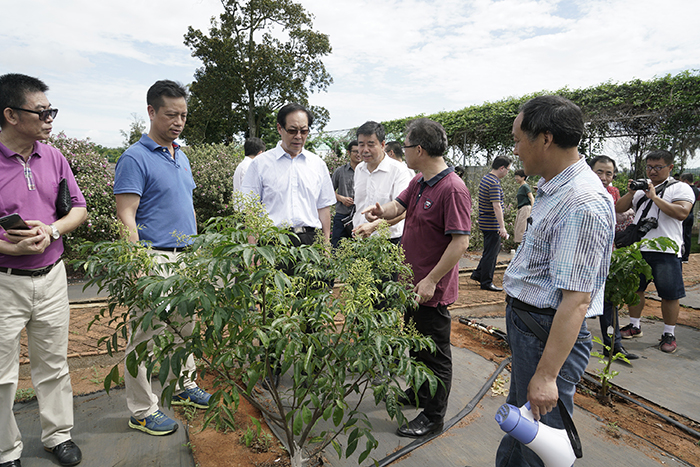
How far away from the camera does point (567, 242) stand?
1485 mm

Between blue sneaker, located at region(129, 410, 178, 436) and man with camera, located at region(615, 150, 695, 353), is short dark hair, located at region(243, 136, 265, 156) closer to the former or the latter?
blue sneaker, located at region(129, 410, 178, 436)

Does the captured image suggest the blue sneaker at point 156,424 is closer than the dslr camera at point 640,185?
Yes

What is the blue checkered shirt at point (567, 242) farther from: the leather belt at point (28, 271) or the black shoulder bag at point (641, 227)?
the black shoulder bag at point (641, 227)

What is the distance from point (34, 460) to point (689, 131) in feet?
41.4

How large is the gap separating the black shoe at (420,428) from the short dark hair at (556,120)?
196 centimetres

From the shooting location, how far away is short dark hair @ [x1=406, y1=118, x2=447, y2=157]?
257 centimetres

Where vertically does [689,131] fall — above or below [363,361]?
above

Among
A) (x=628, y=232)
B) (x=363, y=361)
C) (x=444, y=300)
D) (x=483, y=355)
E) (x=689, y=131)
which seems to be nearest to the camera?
(x=363, y=361)

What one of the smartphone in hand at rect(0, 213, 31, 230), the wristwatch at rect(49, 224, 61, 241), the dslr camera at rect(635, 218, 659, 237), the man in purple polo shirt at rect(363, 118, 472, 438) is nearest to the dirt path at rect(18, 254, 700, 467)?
the man in purple polo shirt at rect(363, 118, 472, 438)

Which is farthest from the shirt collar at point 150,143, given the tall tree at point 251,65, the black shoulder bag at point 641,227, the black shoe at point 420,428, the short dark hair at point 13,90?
the tall tree at point 251,65

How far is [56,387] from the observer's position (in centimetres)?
233

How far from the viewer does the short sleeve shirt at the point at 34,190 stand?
2178 mm

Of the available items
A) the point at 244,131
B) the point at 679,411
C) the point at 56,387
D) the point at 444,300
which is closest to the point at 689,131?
the point at 679,411

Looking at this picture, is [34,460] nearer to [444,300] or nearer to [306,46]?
[444,300]
